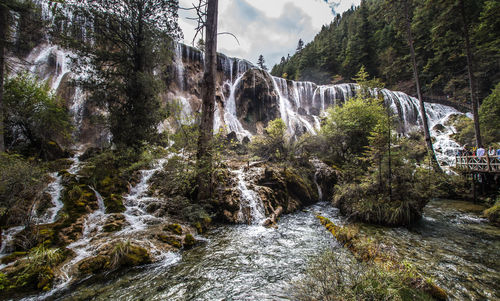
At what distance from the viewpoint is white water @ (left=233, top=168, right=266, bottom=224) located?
24.9ft

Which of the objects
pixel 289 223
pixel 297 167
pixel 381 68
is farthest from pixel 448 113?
pixel 289 223

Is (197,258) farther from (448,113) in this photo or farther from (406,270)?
(448,113)

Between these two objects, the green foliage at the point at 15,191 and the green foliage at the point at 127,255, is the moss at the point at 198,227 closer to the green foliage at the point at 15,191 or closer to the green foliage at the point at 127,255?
the green foliage at the point at 127,255

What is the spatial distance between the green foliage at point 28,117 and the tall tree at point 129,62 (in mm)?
2424

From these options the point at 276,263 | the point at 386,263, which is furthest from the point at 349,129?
the point at 276,263

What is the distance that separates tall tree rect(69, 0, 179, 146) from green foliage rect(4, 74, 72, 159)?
2.42 meters

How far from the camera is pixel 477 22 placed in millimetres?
13109

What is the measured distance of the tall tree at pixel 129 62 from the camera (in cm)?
1048

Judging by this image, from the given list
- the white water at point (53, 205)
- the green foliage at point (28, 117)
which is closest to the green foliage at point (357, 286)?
the white water at point (53, 205)

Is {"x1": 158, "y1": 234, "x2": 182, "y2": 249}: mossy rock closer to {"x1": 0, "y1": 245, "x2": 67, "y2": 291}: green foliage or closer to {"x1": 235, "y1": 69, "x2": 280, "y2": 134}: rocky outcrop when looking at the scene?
{"x1": 0, "y1": 245, "x2": 67, "y2": 291}: green foliage

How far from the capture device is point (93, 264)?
4.08 metres

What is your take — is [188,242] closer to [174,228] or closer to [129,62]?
[174,228]

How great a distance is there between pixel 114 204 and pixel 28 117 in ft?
28.1

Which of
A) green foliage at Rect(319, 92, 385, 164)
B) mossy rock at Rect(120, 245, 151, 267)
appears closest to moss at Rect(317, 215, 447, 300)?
mossy rock at Rect(120, 245, 151, 267)
